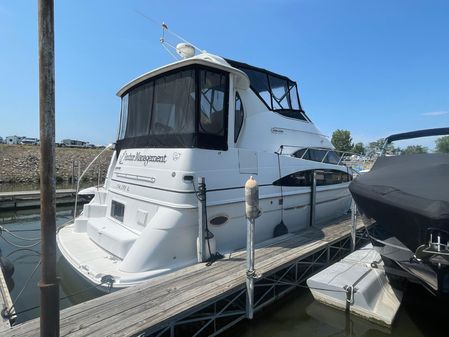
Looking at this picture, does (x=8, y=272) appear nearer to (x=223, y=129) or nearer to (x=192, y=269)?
(x=192, y=269)

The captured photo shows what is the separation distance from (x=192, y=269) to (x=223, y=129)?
2.17 metres

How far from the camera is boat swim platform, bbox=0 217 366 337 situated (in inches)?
120

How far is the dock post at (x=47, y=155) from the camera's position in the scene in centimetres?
215

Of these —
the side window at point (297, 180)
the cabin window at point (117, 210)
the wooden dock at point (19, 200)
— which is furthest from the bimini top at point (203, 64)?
the wooden dock at point (19, 200)

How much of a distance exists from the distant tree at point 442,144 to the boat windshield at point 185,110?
325 cm

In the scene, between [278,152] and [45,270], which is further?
[278,152]

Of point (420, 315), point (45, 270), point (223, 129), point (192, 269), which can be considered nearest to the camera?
point (45, 270)

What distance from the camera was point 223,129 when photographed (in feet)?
16.6

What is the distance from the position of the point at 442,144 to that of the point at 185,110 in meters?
3.92

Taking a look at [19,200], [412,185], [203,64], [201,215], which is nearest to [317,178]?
[412,185]

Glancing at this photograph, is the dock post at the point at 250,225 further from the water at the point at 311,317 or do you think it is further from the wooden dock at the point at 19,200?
the wooden dock at the point at 19,200

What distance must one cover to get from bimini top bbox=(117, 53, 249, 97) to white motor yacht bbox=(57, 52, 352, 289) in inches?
0.8

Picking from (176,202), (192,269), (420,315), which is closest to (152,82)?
(176,202)

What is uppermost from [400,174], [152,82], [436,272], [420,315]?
[152,82]
